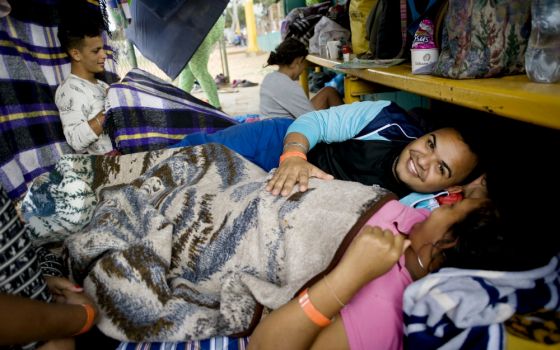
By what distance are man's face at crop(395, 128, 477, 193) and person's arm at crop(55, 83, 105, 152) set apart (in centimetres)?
155

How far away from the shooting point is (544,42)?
0.88 metres

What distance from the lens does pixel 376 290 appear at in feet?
2.78

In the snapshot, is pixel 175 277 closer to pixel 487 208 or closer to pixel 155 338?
pixel 155 338

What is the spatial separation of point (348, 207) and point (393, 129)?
Result: 640 mm

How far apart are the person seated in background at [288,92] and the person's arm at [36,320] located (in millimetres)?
2139

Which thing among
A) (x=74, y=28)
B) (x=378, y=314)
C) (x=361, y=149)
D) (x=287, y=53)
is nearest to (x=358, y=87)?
(x=361, y=149)

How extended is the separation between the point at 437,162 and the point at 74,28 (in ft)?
6.54

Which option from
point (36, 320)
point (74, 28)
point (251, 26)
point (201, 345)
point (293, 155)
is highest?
point (251, 26)

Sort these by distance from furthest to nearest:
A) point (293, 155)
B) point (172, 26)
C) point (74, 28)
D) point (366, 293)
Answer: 1. point (172, 26)
2. point (74, 28)
3. point (293, 155)
4. point (366, 293)

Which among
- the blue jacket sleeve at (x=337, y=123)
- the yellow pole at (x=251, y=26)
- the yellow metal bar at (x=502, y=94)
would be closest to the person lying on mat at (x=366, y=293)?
the yellow metal bar at (x=502, y=94)

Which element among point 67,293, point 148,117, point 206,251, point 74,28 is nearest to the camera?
point 67,293

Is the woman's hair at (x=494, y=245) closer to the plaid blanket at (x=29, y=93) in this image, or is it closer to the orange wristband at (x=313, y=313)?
the orange wristband at (x=313, y=313)

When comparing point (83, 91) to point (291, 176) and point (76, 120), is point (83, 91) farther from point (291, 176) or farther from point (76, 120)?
point (291, 176)

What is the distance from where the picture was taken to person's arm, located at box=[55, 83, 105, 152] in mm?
1835
